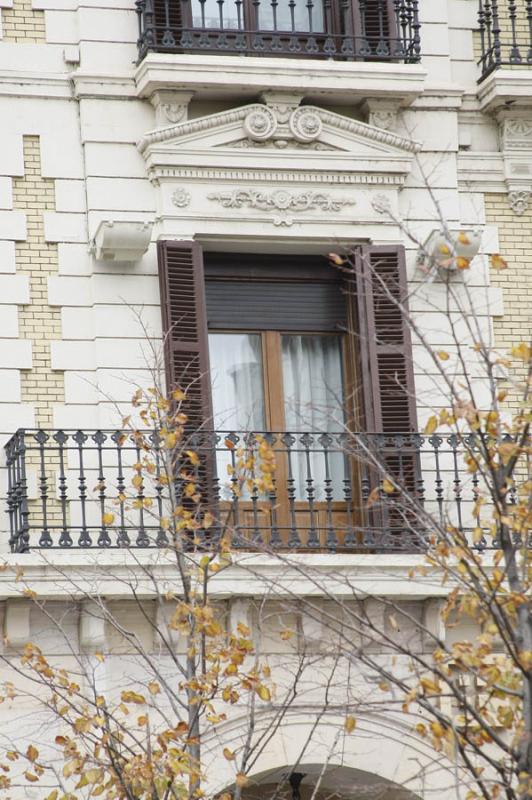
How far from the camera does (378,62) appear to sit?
2011cm

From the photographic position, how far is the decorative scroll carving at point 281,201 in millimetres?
19578

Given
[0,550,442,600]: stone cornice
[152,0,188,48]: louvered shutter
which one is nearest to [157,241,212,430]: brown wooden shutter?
[0,550,442,600]: stone cornice

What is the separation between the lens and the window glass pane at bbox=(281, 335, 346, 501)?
1956 centimetres

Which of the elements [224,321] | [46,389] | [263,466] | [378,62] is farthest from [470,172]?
[263,466]

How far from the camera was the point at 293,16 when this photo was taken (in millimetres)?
20203

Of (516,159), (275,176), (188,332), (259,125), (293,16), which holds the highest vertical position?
(293,16)

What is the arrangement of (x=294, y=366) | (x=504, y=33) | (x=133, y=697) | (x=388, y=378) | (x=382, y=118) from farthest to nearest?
1. (x=504, y=33)
2. (x=382, y=118)
3. (x=294, y=366)
4. (x=388, y=378)
5. (x=133, y=697)

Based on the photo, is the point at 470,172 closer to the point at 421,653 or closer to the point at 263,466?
the point at 421,653

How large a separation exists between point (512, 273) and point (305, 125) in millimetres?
2167

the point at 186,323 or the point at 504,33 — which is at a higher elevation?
the point at 504,33

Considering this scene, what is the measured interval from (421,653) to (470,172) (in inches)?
170

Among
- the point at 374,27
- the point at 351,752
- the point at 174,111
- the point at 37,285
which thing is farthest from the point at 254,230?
the point at 351,752

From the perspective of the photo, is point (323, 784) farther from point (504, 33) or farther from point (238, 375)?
point (504, 33)

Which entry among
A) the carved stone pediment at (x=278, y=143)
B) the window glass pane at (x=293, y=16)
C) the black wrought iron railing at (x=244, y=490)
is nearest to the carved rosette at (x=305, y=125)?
the carved stone pediment at (x=278, y=143)
